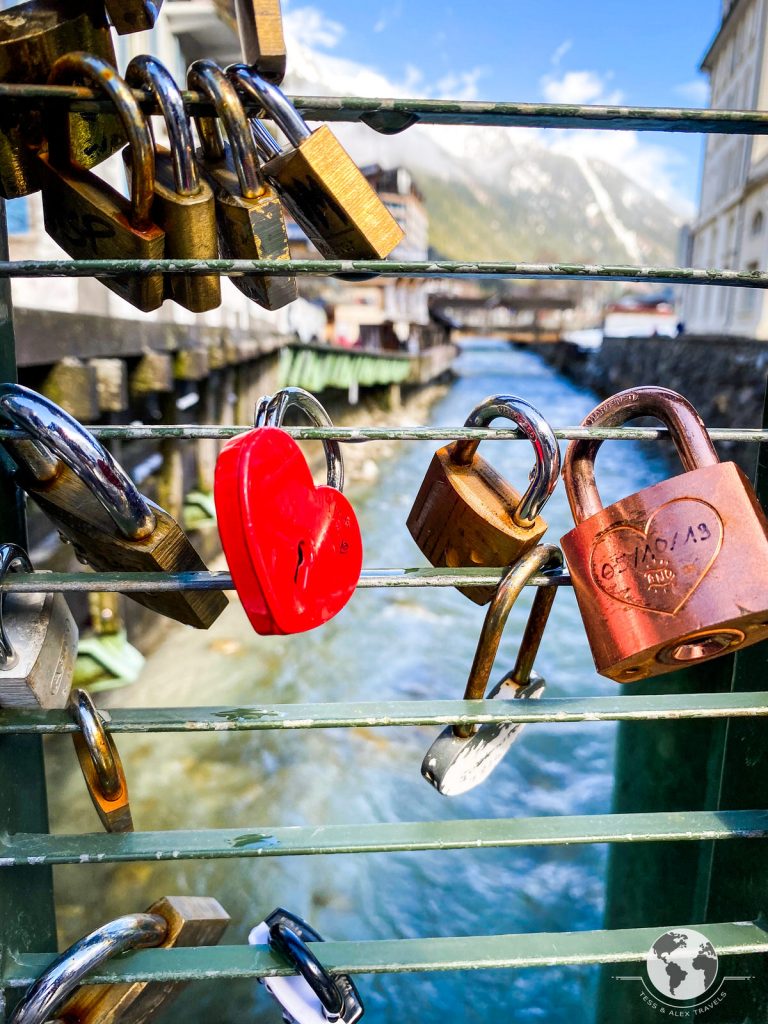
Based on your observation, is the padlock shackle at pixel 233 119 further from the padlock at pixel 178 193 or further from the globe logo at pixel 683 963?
the globe logo at pixel 683 963

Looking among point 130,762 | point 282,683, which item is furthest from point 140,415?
point 130,762

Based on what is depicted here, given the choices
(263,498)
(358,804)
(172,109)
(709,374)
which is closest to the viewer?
(263,498)

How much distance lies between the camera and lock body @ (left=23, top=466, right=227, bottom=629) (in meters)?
0.95

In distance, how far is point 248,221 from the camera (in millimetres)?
967

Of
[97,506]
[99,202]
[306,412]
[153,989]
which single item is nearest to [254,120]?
[99,202]

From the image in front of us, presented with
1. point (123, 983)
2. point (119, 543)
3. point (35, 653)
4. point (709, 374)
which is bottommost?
point (709, 374)

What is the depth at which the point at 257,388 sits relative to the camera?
37.7 ft

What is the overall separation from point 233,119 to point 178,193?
116 mm

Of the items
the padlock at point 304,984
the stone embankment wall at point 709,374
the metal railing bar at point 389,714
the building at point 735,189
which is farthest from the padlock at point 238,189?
the building at point 735,189

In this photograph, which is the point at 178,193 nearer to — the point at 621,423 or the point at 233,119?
the point at 233,119

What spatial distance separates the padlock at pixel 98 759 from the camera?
947 millimetres

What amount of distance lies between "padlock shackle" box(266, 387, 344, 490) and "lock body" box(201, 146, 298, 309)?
0.50 feet

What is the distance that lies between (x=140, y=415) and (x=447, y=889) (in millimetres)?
4873

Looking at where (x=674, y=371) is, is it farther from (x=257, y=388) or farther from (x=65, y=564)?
(x=65, y=564)
